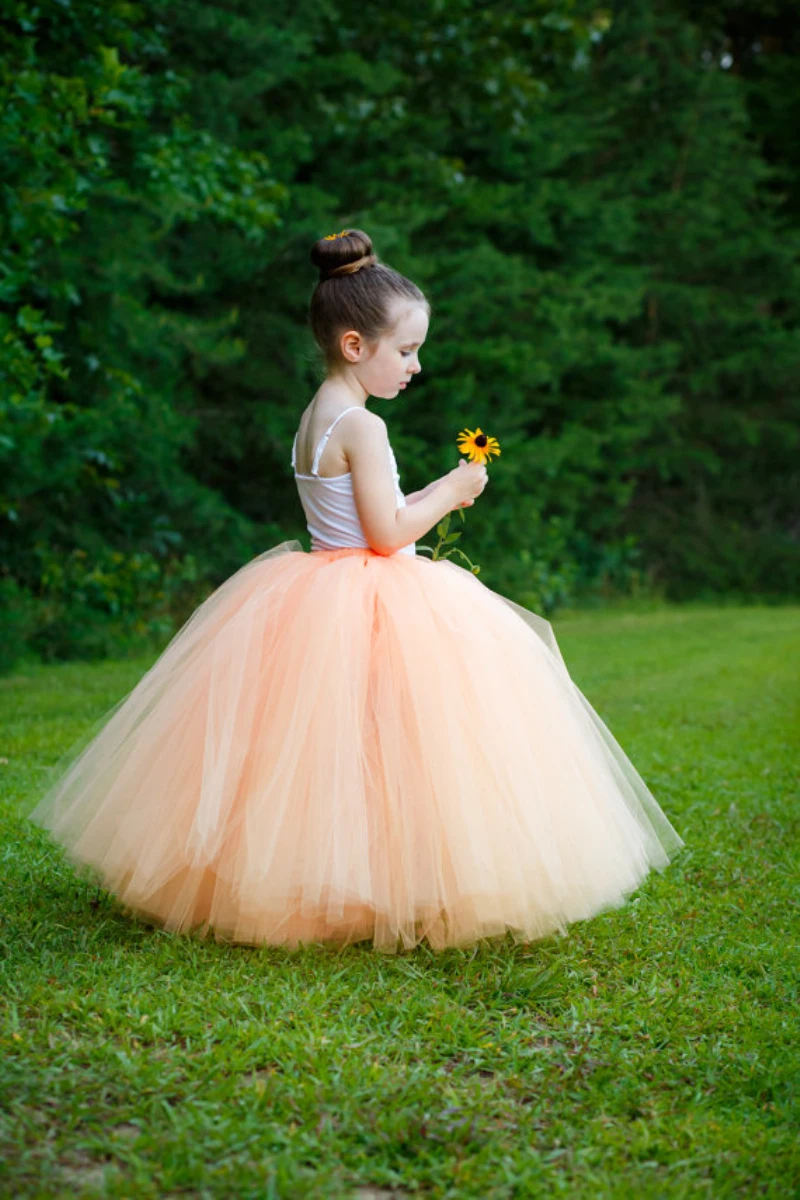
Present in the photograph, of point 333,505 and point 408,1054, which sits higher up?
point 333,505

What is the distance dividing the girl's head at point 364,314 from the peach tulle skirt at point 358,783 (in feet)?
1.65

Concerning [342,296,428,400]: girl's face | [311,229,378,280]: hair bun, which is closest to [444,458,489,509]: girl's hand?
[342,296,428,400]: girl's face

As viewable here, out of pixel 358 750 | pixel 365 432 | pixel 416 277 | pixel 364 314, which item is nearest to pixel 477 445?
pixel 365 432

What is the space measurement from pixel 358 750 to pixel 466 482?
0.81 m

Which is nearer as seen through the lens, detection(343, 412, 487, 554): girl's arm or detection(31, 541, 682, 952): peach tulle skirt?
detection(31, 541, 682, 952): peach tulle skirt

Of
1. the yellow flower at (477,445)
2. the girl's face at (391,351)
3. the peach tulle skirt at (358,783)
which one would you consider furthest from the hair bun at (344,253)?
the peach tulle skirt at (358,783)

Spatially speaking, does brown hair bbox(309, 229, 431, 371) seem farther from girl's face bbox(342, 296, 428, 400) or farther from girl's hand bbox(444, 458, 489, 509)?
girl's hand bbox(444, 458, 489, 509)

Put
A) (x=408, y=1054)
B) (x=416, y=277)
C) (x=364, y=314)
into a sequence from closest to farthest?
1. (x=408, y=1054)
2. (x=364, y=314)
3. (x=416, y=277)

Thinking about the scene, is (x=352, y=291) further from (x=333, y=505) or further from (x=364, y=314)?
(x=333, y=505)

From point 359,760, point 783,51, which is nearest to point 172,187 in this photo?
point 359,760

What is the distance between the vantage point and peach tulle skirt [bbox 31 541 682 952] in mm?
3133

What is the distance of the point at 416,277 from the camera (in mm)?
11992

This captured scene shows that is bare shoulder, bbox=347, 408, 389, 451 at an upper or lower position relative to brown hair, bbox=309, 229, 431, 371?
lower

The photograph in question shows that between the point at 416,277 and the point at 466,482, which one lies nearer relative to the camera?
the point at 466,482
